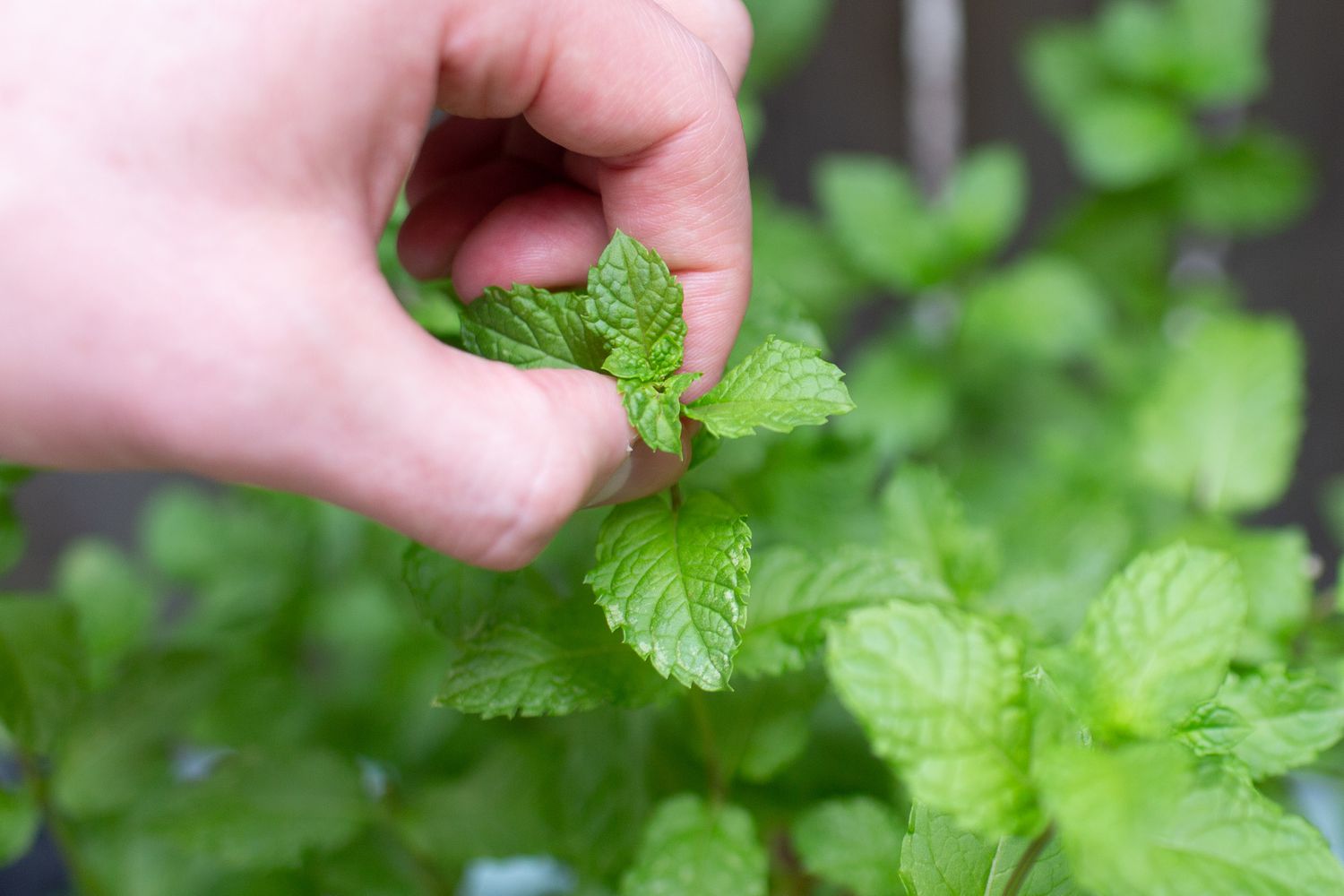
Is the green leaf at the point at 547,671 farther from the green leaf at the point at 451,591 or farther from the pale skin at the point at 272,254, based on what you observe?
the pale skin at the point at 272,254

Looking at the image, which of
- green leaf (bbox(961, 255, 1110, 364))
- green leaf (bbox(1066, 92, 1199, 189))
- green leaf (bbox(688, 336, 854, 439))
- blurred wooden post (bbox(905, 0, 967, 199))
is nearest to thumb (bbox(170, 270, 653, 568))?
green leaf (bbox(688, 336, 854, 439))

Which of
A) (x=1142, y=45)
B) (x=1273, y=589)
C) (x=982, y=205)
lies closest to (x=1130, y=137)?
(x=1142, y=45)

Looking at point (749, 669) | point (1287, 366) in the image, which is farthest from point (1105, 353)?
point (749, 669)

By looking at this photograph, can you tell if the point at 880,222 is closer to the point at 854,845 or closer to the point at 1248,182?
the point at 1248,182

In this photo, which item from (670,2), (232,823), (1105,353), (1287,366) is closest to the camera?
(670,2)

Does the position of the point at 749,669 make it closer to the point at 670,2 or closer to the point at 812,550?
the point at 812,550

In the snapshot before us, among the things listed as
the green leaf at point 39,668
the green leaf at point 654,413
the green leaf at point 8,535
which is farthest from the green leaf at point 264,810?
the green leaf at point 654,413
